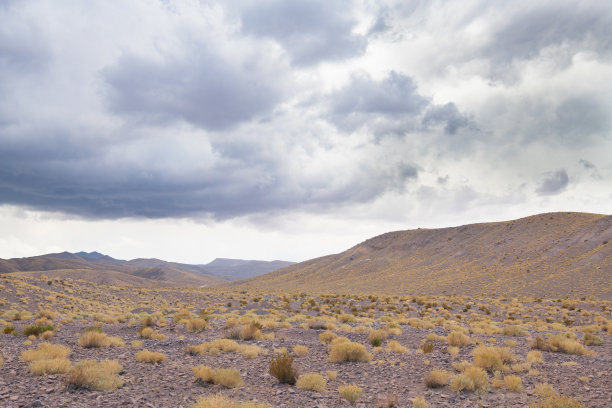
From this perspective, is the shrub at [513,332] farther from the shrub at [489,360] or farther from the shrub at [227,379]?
the shrub at [227,379]

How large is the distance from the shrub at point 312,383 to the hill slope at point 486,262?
54855 millimetres

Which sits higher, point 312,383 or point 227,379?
point 227,379

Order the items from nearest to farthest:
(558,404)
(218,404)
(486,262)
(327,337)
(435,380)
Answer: (218,404) < (558,404) < (435,380) < (327,337) < (486,262)

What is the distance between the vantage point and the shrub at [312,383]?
1095 centimetres

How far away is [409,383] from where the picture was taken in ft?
39.2

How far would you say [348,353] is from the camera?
47.3ft

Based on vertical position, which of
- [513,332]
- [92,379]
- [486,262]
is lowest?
[513,332]

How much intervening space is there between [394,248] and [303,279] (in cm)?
3385

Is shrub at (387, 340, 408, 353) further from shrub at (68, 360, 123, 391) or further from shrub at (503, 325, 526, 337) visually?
shrub at (68, 360, 123, 391)

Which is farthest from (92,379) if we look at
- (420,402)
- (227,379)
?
(420,402)

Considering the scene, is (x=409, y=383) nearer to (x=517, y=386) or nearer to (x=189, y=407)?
(x=517, y=386)

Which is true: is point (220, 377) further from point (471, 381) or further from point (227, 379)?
point (471, 381)

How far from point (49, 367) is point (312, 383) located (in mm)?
7570

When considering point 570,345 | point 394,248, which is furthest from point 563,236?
point 570,345
